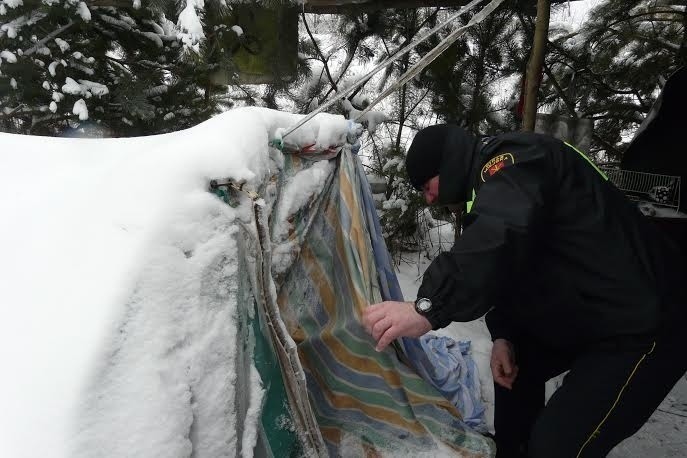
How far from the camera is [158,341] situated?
0.77 m

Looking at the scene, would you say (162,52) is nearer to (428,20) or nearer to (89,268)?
(428,20)

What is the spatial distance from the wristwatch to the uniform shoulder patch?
15.6 inches

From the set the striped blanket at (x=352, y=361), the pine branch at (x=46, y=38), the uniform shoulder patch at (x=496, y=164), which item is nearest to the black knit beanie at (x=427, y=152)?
the uniform shoulder patch at (x=496, y=164)

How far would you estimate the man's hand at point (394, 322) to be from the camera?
1205 mm

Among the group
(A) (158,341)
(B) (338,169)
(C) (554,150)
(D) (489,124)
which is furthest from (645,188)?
(A) (158,341)

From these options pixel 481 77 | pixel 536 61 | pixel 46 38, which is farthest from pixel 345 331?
pixel 481 77

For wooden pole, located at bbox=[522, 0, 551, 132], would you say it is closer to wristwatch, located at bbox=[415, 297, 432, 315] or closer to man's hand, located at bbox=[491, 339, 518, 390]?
man's hand, located at bbox=[491, 339, 518, 390]

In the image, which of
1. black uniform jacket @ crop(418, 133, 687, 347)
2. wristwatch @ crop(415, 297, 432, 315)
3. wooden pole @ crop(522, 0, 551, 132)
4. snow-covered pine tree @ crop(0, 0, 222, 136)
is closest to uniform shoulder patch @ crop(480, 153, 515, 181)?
black uniform jacket @ crop(418, 133, 687, 347)

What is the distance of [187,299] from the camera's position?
850 mm

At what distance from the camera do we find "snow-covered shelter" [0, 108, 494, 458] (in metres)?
0.68

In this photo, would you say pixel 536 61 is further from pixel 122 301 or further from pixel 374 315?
pixel 122 301

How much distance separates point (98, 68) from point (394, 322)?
311cm

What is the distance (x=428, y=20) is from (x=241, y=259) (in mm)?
3654

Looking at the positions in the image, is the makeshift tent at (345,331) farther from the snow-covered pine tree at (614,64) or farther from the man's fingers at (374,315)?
the snow-covered pine tree at (614,64)
